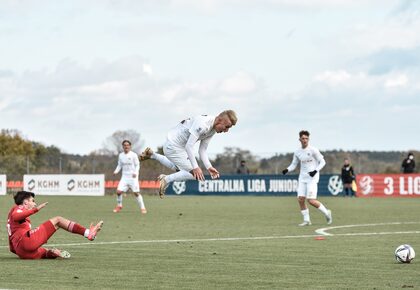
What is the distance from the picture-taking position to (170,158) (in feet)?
63.4

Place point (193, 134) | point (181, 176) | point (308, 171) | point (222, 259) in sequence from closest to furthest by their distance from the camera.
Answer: point (222, 259) → point (193, 134) → point (181, 176) → point (308, 171)

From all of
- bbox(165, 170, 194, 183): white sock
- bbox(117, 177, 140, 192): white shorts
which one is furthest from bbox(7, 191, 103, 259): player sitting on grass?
bbox(117, 177, 140, 192): white shorts

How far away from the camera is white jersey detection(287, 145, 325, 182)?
87.4ft

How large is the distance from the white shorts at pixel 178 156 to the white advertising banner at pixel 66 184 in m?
39.3

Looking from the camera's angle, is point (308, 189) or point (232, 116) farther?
point (308, 189)

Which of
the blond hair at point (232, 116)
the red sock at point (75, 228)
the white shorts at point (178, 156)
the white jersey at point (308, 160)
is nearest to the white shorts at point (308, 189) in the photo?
the white jersey at point (308, 160)

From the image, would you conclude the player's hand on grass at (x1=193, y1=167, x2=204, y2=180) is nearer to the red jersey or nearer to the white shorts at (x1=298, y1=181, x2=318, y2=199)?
the red jersey

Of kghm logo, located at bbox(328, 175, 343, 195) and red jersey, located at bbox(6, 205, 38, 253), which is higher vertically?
kghm logo, located at bbox(328, 175, 343, 195)

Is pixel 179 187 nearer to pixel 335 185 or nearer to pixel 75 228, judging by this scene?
pixel 335 185

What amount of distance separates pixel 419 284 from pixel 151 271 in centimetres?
353

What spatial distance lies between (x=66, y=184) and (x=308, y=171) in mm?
33163

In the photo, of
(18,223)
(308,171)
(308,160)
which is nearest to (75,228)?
(18,223)

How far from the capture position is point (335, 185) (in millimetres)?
56250

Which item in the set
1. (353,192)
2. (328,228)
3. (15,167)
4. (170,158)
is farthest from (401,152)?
(170,158)
